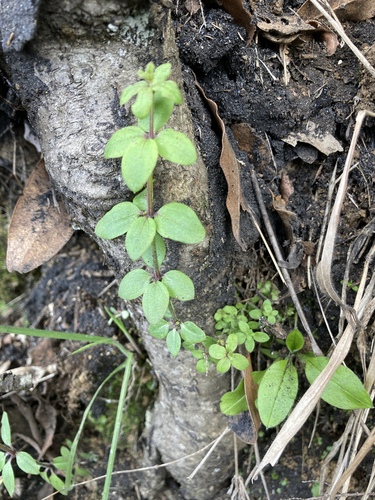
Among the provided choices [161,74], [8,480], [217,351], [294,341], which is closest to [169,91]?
[161,74]

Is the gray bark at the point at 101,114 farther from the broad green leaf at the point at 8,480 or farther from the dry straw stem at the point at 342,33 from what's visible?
the broad green leaf at the point at 8,480

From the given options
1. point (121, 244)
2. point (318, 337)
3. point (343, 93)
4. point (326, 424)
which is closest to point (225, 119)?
point (343, 93)

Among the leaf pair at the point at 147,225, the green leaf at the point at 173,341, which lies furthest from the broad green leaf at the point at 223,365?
the leaf pair at the point at 147,225

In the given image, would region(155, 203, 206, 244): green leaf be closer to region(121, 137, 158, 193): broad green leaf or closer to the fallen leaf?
region(121, 137, 158, 193): broad green leaf

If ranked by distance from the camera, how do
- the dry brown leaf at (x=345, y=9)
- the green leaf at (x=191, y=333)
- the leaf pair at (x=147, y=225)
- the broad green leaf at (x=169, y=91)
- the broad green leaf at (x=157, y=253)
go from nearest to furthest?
the broad green leaf at (x=169, y=91) → the leaf pair at (x=147, y=225) → the broad green leaf at (x=157, y=253) → the green leaf at (x=191, y=333) → the dry brown leaf at (x=345, y=9)

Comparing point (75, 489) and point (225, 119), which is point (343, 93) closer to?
point (225, 119)

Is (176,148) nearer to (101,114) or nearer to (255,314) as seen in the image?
(101,114)

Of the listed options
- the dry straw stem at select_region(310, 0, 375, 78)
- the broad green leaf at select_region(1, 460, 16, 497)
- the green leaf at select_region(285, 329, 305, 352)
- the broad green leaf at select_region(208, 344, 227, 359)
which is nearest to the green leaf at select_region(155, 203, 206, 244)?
the broad green leaf at select_region(208, 344, 227, 359)
